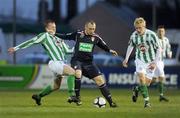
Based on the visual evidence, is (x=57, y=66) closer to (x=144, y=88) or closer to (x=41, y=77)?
(x=144, y=88)

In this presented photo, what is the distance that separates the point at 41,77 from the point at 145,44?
561 inches

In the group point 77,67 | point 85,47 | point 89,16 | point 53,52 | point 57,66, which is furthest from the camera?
point 89,16

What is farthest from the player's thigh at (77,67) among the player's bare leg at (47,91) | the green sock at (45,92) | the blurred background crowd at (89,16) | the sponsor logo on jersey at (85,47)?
the blurred background crowd at (89,16)

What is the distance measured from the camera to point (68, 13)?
66750 millimetres

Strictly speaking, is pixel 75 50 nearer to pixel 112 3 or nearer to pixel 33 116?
pixel 33 116

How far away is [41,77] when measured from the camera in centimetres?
3297

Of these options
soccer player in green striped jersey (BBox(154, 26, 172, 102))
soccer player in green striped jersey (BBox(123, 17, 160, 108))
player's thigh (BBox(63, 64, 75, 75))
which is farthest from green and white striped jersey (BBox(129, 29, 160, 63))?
soccer player in green striped jersey (BBox(154, 26, 172, 102))

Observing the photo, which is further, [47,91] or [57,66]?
[47,91]

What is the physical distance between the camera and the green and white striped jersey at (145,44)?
1906 centimetres

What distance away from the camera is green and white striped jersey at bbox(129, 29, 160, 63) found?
19.1 metres

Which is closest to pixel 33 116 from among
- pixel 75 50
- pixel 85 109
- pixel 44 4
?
pixel 85 109

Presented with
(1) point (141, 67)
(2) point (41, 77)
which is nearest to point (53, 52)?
(1) point (141, 67)

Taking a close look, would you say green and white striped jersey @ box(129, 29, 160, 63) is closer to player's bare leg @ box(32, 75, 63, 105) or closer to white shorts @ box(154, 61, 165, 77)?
player's bare leg @ box(32, 75, 63, 105)

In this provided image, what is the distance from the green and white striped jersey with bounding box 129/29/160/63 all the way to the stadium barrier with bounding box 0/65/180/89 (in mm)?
13519
